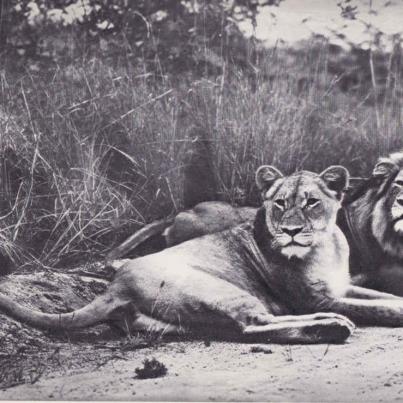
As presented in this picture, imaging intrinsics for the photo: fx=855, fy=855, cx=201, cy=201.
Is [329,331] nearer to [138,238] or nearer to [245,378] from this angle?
[245,378]

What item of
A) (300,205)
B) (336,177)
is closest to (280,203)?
(300,205)

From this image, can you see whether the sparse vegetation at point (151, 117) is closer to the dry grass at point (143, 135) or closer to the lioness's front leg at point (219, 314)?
the dry grass at point (143, 135)

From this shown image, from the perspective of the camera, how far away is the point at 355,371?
11.6ft

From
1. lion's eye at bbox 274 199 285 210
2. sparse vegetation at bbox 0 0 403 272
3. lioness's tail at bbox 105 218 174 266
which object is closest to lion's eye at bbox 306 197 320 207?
lion's eye at bbox 274 199 285 210

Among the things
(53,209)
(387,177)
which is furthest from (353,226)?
(53,209)

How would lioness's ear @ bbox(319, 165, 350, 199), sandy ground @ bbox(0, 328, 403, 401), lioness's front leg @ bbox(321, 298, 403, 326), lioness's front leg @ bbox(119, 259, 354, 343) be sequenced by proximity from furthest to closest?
1. lioness's ear @ bbox(319, 165, 350, 199)
2. lioness's front leg @ bbox(321, 298, 403, 326)
3. lioness's front leg @ bbox(119, 259, 354, 343)
4. sandy ground @ bbox(0, 328, 403, 401)

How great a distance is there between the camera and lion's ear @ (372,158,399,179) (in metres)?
4.39

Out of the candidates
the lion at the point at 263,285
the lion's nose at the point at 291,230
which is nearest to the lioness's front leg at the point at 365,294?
the lion at the point at 263,285

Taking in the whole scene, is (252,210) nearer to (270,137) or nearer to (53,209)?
(270,137)

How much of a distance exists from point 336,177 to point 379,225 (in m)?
0.37

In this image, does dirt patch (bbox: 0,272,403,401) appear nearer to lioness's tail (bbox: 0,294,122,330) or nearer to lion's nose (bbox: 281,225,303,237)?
lioness's tail (bbox: 0,294,122,330)

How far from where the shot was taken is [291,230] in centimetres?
407

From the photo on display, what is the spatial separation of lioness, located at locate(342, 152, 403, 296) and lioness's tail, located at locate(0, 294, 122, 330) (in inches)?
50.6

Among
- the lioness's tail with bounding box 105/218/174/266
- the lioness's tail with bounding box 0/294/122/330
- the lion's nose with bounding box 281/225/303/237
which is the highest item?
the lion's nose with bounding box 281/225/303/237
